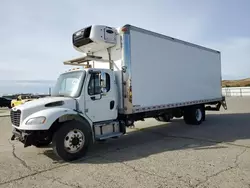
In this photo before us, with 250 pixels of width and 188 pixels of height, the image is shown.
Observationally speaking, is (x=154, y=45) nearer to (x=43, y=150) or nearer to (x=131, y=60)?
(x=131, y=60)

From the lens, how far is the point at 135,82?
8031mm

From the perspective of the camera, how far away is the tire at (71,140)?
6.04 m

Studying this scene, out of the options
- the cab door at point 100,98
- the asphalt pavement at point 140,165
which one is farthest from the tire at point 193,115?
the cab door at point 100,98

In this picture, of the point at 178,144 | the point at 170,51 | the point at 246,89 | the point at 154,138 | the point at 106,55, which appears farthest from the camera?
the point at 246,89

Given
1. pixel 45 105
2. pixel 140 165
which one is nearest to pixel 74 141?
pixel 45 105

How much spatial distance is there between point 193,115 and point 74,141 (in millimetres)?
7389

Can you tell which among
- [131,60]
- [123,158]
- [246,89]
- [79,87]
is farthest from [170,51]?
[246,89]

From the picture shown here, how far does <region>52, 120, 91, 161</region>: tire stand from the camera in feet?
19.8

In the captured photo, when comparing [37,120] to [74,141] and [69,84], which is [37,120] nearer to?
[74,141]

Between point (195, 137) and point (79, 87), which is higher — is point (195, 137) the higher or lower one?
the lower one

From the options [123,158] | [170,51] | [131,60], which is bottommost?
[123,158]

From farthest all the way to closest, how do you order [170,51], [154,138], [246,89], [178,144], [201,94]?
[246,89] → [201,94] → [170,51] → [154,138] → [178,144]

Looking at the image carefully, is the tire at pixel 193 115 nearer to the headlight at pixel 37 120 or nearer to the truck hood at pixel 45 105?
the truck hood at pixel 45 105

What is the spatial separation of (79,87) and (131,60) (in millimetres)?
2055
